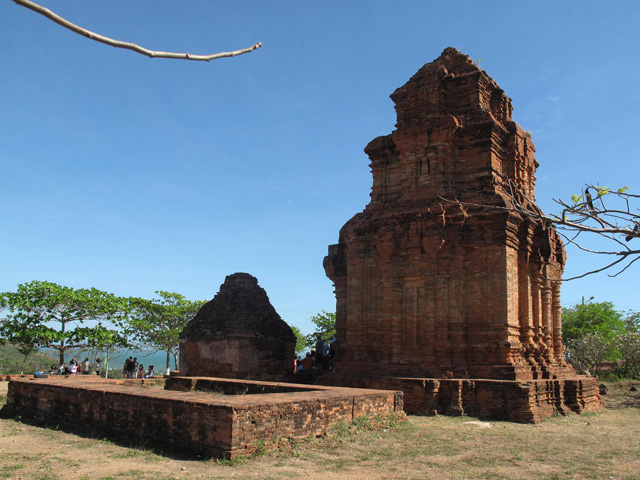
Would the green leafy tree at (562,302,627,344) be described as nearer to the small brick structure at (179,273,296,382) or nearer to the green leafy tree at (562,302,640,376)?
the green leafy tree at (562,302,640,376)

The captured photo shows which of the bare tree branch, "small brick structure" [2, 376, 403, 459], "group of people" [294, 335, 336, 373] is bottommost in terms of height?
"small brick structure" [2, 376, 403, 459]

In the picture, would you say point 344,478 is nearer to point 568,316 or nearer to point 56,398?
point 56,398

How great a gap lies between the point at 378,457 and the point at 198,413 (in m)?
2.60

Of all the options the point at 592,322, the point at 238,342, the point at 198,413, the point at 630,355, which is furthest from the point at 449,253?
the point at 592,322

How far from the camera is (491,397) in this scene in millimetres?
11875

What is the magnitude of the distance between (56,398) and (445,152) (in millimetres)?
11526

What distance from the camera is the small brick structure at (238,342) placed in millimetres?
17047

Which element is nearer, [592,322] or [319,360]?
[319,360]

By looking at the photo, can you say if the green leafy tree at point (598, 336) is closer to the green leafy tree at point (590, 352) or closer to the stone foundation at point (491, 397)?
the green leafy tree at point (590, 352)

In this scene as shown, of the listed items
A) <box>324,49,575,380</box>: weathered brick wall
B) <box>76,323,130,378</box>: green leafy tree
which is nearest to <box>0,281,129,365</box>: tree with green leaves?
<box>76,323,130,378</box>: green leafy tree

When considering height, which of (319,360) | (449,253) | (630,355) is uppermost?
(449,253)

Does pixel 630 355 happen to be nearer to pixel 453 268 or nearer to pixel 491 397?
pixel 453 268

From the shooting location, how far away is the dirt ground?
6.56 metres

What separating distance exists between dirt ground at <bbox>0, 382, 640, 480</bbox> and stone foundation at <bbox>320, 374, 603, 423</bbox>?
1.03m
